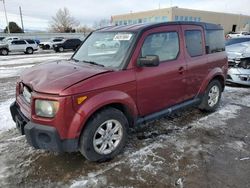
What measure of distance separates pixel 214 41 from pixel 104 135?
A: 3.39 m

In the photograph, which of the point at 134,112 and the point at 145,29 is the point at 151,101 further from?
the point at 145,29

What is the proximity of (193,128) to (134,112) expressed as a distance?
158 cm

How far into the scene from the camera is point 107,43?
4.04 m

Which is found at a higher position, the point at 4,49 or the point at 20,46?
the point at 20,46

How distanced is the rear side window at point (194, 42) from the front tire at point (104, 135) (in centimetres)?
197

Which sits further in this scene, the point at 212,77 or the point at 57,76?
the point at 212,77

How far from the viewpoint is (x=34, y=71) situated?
372 centimetres

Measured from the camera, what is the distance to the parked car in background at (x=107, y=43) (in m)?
3.85

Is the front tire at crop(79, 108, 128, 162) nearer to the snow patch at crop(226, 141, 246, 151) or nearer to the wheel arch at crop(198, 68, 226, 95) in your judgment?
the snow patch at crop(226, 141, 246, 151)

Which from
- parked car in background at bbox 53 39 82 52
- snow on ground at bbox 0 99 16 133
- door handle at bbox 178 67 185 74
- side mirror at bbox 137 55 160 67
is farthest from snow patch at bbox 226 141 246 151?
parked car in background at bbox 53 39 82 52

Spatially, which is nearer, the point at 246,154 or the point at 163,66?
the point at 246,154

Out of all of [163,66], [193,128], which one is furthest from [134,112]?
[193,128]

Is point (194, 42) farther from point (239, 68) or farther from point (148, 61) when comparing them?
point (239, 68)

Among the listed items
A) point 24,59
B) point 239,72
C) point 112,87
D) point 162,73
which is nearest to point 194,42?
point 162,73
